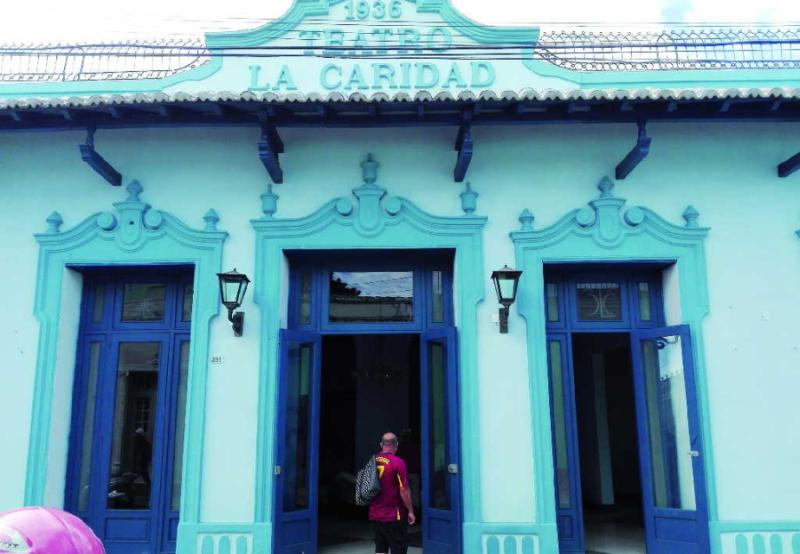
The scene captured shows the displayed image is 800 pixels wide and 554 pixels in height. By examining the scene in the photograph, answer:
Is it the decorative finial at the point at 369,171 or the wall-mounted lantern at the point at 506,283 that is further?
the decorative finial at the point at 369,171

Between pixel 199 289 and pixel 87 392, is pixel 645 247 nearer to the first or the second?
pixel 199 289

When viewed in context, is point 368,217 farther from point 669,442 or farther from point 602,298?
point 669,442

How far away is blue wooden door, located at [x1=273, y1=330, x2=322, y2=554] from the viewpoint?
6766mm

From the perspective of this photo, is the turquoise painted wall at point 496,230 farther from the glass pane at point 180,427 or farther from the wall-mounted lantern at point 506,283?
the glass pane at point 180,427

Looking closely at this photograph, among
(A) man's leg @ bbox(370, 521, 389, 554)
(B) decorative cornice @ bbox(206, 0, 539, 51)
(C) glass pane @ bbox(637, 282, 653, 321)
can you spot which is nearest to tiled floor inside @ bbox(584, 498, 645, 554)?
(A) man's leg @ bbox(370, 521, 389, 554)

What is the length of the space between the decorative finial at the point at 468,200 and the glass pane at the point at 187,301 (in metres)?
3.01

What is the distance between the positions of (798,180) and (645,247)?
1.78 metres

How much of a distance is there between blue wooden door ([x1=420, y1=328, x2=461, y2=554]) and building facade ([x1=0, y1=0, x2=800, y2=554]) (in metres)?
0.03

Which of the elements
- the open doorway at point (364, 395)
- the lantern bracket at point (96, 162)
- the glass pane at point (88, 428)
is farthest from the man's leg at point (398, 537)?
the open doorway at point (364, 395)

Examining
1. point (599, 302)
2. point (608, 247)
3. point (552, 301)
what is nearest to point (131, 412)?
point (552, 301)

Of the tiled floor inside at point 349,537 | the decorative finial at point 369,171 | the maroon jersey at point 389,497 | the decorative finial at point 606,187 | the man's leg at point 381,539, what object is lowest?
the tiled floor inside at point 349,537

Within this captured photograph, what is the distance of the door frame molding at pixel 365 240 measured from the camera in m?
6.83

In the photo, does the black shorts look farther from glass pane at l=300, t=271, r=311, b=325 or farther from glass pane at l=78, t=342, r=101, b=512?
glass pane at l=78, t=342, r=101, b=512

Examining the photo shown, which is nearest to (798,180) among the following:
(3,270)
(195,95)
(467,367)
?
(467,367)
